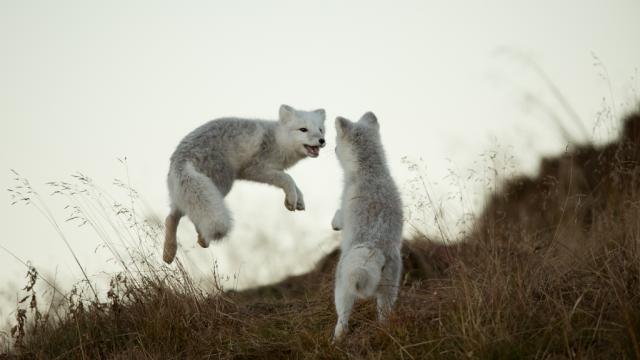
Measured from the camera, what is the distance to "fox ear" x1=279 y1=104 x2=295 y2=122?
6754 millimetres

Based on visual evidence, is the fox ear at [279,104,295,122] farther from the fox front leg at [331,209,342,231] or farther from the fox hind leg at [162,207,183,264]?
the fox front leg at [331,209,342,231]

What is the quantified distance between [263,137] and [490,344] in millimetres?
3230

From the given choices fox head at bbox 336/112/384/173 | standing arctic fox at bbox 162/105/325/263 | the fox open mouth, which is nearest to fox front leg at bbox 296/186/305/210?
standing arctic fox at bbox 162/105/325/263

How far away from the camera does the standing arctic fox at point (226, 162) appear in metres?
5.82

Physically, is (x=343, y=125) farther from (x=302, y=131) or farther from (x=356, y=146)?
(x=302, y=131)

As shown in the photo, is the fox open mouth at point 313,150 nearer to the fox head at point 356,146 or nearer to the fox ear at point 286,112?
the fox ear at point 286,112

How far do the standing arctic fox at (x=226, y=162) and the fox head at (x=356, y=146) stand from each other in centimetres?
78

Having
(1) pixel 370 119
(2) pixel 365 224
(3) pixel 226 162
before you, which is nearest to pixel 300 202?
(3) pixel 226 162

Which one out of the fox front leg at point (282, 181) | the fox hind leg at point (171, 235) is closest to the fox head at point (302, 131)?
the fox front leg at point (282, 181)

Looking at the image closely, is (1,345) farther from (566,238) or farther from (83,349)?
(566,238)

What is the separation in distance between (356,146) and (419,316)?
4.63ft

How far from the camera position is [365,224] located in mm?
4992

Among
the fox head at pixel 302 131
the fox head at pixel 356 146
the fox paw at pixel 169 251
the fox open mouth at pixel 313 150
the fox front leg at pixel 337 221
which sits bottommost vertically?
the fox front leg at pixel 337 221

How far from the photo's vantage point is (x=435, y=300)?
201 inches
